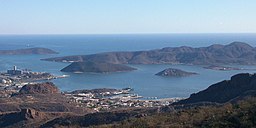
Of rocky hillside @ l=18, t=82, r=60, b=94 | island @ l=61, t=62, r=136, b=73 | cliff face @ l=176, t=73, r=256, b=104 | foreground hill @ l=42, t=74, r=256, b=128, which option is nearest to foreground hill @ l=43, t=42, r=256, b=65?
island @ l=61, t=62, r=136, b=73

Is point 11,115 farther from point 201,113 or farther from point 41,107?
point 201,113

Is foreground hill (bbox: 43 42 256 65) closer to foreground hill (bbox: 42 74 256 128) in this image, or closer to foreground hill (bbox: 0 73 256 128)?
foreground hill (bbox: 0 73 256 128)

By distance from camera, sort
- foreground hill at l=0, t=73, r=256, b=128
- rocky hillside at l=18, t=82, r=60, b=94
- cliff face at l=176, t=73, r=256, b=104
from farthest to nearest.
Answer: rocky hillside at l=18, t=82, r=60, b=94
cliff face at l=176, t=73, r=256, b=104
foreground hill at l=0, t=73, r=256, b=128

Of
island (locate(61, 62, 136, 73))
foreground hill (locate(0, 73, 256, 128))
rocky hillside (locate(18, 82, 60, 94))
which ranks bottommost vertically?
island (locate(61, 62, 136, 73))

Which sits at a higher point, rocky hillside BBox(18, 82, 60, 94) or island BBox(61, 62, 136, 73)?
rocky hillside BBox(18, 82, 60, 94)

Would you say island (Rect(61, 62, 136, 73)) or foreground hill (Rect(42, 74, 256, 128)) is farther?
island (Rect(61, 62, 136, 73))

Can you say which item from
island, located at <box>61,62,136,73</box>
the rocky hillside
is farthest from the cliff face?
island, located at <box>61,62,136,73</box>

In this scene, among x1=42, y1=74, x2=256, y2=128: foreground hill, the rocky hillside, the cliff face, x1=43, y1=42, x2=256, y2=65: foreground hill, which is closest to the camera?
x1=42, y1=74, x2=256, y2=128: foreground hill

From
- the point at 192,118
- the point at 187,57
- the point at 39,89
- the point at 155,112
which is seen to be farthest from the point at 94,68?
the point at 192,118

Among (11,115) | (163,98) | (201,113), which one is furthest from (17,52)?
(201,113)

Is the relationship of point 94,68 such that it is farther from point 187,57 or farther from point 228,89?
point 228,89
